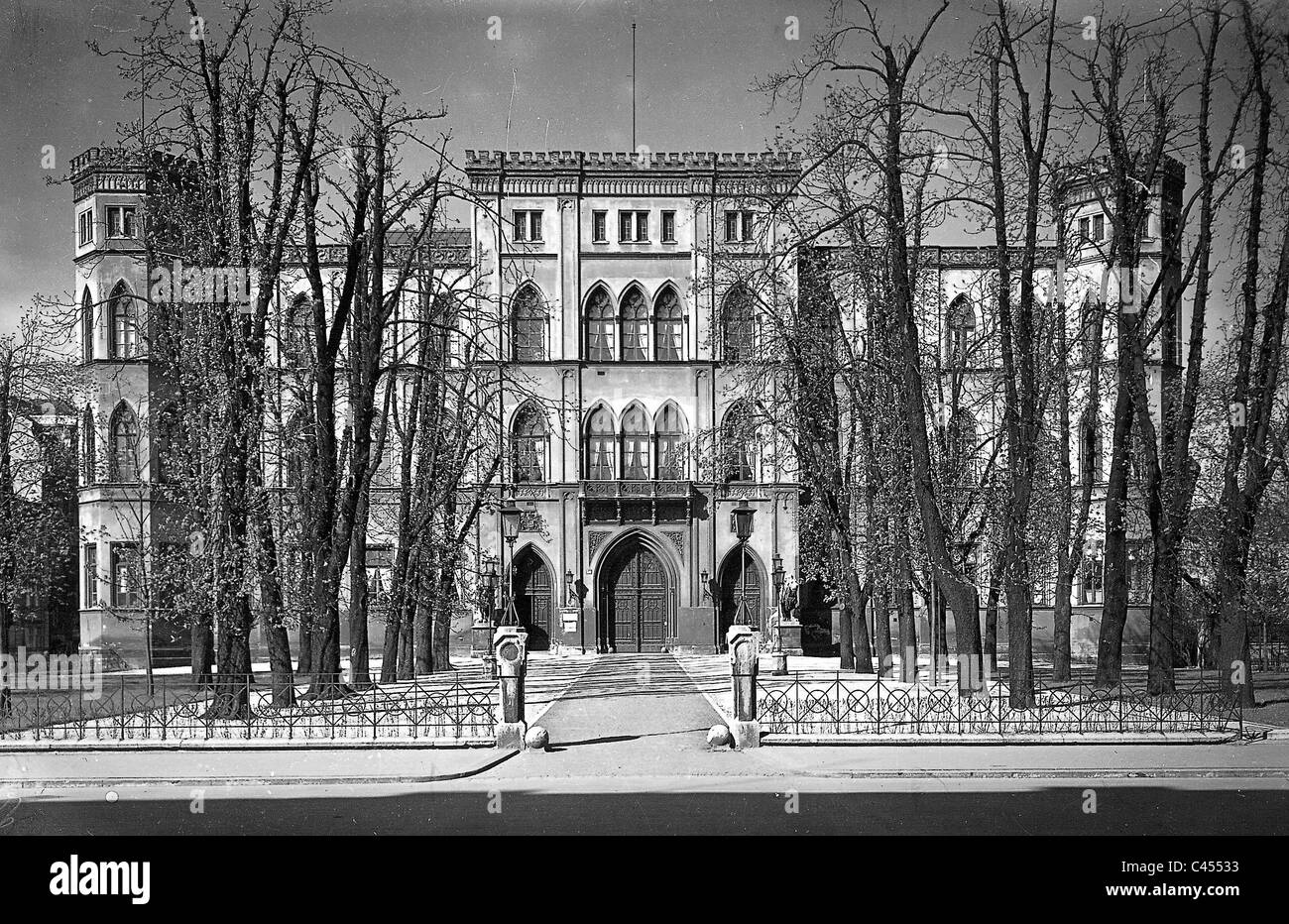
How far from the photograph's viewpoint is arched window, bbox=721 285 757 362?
23.4 meters

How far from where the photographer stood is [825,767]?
15664 millimetres

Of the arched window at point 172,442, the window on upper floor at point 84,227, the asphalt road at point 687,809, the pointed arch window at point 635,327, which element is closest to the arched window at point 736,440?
the pointed arch window at point 635,327

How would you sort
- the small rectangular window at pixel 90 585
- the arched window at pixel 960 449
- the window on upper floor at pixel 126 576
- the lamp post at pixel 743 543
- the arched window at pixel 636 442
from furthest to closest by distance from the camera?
the arched window at pixel 636 442 → the lamp post at pixel 743 543 → the small rectangular window at pixel 90 585 → the window on upper floor at pixel 126 576 → the arched window at pixel 960 449

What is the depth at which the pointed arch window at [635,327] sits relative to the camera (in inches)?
1769

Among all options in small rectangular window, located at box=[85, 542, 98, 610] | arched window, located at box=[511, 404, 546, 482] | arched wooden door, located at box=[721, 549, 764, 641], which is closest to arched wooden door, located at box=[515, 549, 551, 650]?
arched window, located at box=[511, 404, 546, 482]

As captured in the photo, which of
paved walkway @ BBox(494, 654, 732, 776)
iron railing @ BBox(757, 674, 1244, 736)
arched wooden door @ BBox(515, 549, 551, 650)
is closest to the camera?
paved walkway @ BBox(494, 654, 732, 776)

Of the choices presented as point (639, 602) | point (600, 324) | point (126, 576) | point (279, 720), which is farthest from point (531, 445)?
point (279, 720)

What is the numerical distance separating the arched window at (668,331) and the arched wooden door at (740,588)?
7827mm

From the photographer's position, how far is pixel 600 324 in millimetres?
44969

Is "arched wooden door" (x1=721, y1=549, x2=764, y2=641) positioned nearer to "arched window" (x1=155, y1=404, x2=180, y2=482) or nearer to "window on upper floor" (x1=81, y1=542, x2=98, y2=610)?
"window on upper floor" (x1=81, y1=542, x2=98, y2=610)

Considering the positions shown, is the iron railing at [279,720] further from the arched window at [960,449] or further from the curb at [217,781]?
the arched window at [960,449]

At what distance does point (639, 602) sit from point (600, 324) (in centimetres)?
1048

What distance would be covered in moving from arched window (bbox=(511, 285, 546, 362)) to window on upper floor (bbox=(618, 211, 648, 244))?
3.95 metres
